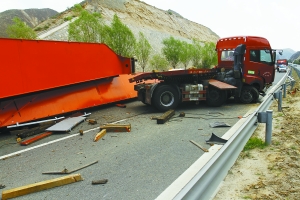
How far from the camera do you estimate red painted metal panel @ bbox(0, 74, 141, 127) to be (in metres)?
7.57

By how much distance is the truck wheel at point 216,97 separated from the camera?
11.2 metres

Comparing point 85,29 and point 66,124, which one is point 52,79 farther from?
point 85,29

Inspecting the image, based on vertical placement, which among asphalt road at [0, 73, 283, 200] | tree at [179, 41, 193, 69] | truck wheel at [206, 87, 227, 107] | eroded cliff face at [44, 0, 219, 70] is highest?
eroded cliff face at [44, 0, 219, 70]

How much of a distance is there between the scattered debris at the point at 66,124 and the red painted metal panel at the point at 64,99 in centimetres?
57

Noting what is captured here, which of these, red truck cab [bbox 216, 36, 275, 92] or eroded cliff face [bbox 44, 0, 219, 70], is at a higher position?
eroded cliff face [bbox 44, 0, 219, 70]

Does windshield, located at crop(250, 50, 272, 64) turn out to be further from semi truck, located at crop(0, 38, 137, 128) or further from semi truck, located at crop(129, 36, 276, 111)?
semi truck, located at crop(0, 38, 137, 128)

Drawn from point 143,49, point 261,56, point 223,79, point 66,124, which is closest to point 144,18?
point 143,49

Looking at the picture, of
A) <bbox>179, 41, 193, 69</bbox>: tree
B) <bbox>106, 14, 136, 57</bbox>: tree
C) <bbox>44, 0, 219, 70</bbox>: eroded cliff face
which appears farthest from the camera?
<bbox>44, 0, 219, 70</bbox>: eroded cliff face

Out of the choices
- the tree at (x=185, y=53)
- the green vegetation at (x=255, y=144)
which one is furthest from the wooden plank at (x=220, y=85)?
the tree at (x=185, y=53)

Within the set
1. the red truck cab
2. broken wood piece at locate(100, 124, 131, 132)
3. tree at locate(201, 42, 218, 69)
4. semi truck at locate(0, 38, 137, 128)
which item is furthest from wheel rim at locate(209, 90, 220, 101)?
tree at locate(201, 42, 218, 69)

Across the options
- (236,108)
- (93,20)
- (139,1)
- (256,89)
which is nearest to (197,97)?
(236,108)

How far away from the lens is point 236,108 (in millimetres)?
10852

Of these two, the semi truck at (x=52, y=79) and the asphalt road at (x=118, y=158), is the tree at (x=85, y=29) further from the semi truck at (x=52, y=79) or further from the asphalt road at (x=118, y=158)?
the asphalt road at (x=118, y=158)

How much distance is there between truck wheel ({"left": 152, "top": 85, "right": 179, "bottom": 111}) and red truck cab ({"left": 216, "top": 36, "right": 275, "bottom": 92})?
3.58 meters
